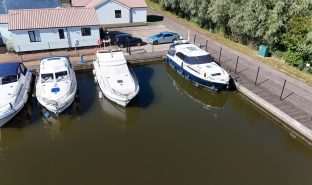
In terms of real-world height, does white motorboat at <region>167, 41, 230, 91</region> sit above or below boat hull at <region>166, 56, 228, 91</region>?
above

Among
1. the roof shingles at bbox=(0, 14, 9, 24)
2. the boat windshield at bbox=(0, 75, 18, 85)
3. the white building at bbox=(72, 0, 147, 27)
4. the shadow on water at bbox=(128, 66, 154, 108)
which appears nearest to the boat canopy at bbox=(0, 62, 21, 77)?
the boat windshield at bbox=(0, 75, 18, 85)

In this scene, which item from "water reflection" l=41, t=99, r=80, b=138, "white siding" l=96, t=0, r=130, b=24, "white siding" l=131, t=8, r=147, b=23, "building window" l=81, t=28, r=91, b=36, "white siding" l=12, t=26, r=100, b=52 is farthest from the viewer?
"white siding" l=131, t=8, r=147, b=23

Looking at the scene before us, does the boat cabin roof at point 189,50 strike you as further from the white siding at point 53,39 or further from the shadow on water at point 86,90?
the white siding at point 53,39

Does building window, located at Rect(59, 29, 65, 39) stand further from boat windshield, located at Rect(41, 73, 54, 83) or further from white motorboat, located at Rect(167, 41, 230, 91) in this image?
white motorboat, located at Rect(167, 41, 230, 91)

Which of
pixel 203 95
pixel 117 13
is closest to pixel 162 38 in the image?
pixel 117 13

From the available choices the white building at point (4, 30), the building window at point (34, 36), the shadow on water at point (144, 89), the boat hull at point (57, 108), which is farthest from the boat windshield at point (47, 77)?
the white building at point (4, 30)

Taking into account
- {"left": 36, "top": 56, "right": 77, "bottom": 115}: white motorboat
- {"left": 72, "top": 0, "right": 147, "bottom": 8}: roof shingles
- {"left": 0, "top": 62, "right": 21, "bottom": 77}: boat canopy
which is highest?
{"left": 72, "top": 0, "right": 147, "bottom": 8}: roof shingles

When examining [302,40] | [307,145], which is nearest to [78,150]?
[307,145]
